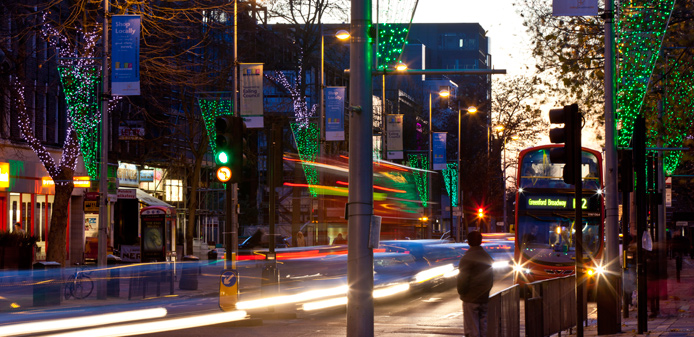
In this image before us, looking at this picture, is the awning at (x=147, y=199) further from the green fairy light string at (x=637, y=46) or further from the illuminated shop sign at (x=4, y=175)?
the green fairy light string at (x=637, y=46)

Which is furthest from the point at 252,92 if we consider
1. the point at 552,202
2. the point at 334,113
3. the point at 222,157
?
the point at 222,157

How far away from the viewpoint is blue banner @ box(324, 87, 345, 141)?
3534 centimetres

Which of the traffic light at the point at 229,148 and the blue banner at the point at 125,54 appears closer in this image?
the traffic light at the point at 229,148

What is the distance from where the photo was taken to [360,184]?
10812 mm

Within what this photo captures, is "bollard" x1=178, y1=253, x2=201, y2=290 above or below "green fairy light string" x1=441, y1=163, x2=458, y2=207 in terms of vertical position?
below

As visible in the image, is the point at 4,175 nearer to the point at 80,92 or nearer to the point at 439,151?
the point at 80,92

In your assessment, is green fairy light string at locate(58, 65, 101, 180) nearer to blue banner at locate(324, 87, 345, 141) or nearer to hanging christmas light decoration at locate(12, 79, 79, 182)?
hanging christmas light decoration at locate(12, 79, 79, 182)

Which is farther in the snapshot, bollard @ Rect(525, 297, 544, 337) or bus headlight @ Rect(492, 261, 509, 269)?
bus headlight @ Rect(492, 261, 509, 269)

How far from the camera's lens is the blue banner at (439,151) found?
163 ft

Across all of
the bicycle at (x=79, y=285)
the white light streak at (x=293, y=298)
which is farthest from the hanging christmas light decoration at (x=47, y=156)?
the white light streak at (x=293, y=298)

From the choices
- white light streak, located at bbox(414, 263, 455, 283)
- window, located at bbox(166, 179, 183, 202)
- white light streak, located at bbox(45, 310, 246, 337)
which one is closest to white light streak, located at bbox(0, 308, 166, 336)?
white light streak, located at bbox(45, 310, 246, 337)

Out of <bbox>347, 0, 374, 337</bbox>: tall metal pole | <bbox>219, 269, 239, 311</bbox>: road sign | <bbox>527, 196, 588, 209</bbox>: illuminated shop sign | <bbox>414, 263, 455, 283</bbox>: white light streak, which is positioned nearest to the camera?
<bbox>347, 0, 374, 337</bbox>: tall metal pole

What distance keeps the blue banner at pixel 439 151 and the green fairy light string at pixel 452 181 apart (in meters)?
9.70

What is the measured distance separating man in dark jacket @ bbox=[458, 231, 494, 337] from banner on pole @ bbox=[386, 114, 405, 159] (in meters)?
30.0
